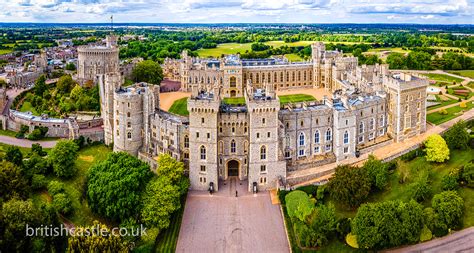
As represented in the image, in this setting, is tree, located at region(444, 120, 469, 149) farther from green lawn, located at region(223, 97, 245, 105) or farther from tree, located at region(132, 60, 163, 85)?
tree, located at region(132, 60, 163, 85)

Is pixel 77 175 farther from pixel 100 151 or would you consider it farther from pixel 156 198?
pixel 156 198

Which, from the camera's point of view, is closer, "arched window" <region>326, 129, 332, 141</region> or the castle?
the castle

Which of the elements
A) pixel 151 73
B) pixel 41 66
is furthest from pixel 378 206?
pixel 41 66

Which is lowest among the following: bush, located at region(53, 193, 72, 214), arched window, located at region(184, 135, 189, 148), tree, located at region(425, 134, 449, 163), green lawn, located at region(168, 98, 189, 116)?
bush, located at region(53, 193, 72, 214)

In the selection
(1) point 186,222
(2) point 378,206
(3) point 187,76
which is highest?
(3) point 187,76

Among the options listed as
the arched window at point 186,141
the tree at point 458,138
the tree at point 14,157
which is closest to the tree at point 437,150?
the tree at point 458,138

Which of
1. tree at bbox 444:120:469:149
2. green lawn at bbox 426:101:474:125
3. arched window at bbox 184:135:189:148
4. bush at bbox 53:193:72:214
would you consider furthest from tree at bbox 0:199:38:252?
green lawn at bbox 426:101:474:125

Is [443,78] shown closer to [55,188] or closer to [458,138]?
[458,138]
